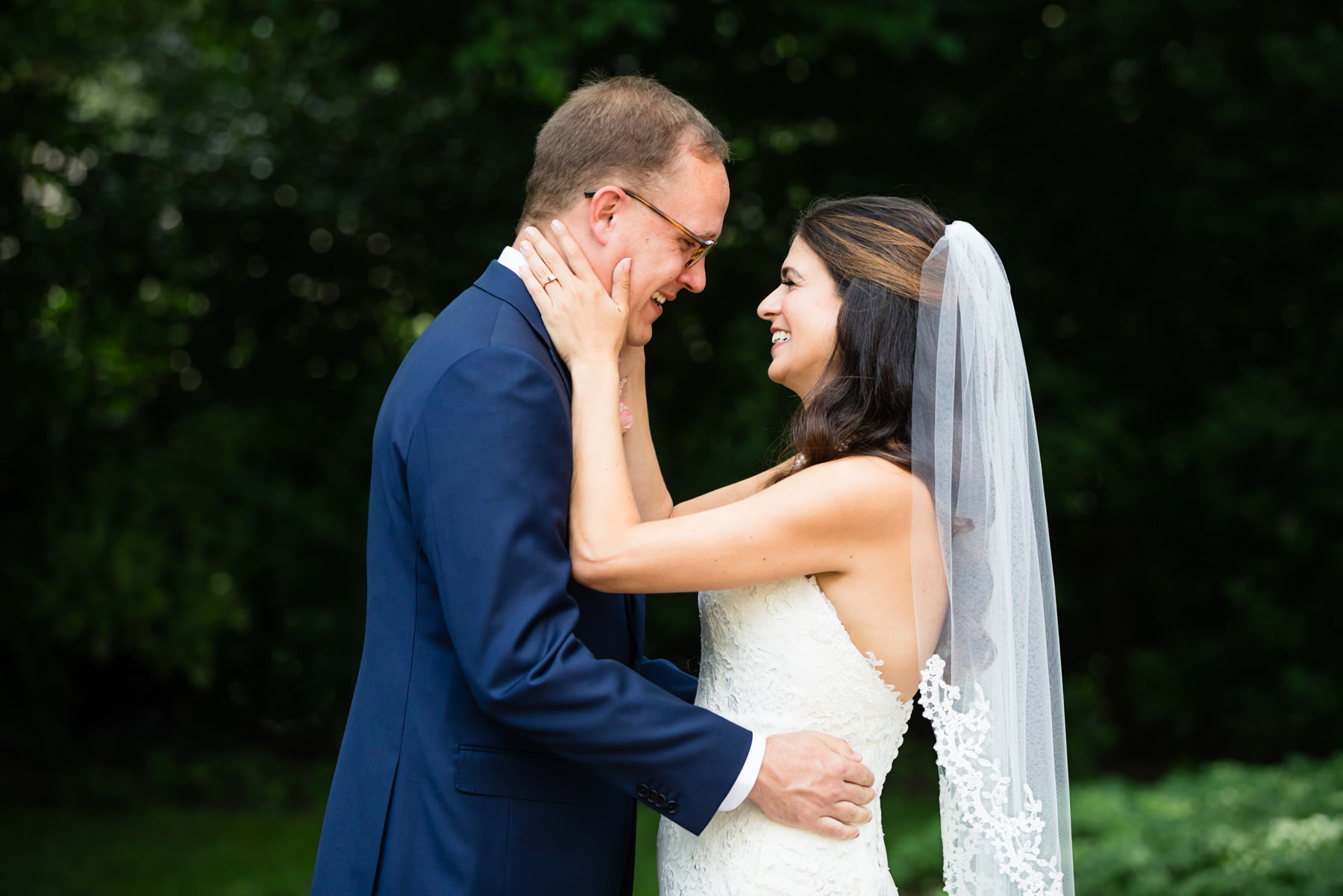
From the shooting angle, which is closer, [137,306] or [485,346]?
[485,346]

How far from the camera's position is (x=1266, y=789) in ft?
21.0

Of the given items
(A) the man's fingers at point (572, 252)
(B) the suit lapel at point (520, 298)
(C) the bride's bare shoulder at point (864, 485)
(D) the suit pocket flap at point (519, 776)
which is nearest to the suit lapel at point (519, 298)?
(B) the suit lapel at point (520, 298)

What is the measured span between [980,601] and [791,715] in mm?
467

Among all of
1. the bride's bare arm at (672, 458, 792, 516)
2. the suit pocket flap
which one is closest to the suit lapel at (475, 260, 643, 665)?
the suit pocket flap

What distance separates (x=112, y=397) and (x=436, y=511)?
7.35 m

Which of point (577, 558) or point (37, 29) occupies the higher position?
point (37, 29)

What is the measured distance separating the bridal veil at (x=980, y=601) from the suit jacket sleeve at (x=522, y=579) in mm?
633

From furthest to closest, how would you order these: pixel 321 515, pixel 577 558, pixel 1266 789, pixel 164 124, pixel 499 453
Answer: pixel 164 124
pixel 321 515
pixel 1266 789
pixel 577 558
pixel 499 453

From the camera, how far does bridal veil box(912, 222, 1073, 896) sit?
257cm

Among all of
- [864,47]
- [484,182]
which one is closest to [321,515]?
[484,182]

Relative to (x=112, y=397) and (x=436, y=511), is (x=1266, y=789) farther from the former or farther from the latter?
(x=112, y=397)

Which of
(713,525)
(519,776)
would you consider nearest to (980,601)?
(713,525)

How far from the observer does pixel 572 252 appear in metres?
2.49

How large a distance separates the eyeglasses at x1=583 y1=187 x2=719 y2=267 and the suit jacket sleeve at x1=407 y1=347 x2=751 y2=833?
445 millimetres
